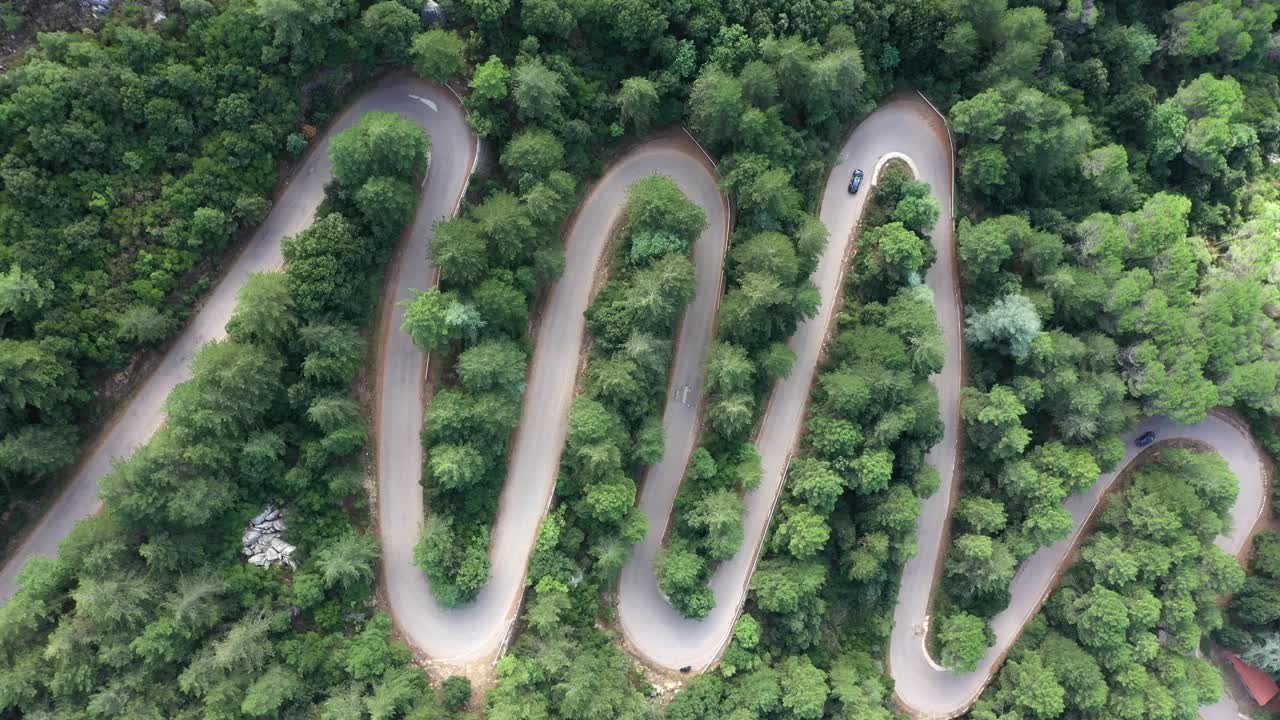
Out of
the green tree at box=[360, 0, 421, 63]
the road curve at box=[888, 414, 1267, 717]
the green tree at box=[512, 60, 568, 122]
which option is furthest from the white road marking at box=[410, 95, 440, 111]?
the road curve at box=[888, 414, 1267, 717]

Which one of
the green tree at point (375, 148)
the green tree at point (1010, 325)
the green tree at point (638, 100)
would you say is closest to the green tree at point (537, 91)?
the green tree at point (638, 100)

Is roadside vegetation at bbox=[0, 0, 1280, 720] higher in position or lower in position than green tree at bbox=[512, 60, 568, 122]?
lower

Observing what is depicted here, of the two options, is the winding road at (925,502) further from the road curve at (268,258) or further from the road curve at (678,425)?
the road curve at (268,258)

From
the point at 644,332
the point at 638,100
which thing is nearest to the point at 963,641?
the point at 644,332

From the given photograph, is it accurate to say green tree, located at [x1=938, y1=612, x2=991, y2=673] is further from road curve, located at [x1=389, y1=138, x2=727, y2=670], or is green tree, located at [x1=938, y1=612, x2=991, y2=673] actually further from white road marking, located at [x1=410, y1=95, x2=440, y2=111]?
white road marking, located at [x1=410, y1=95, x2=440, y2=111]

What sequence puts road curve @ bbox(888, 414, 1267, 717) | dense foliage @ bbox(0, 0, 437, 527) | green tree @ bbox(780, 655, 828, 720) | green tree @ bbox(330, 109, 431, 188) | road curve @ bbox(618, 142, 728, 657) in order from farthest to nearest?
road curve @ bbox(888, 414, 1267, 717), road curve @ bbox(618, 142, 728, 657), green tree @ bbox(780, 655, 828, 720), green tree @ bbox(330, 109, 431, 188), dense foliage @ bbox(0, 0, 437, 527)

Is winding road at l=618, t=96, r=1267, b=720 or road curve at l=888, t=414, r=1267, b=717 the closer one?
winding road at l=618, t=96, r=1267, b=720

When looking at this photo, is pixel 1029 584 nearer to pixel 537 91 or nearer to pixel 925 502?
pixel 925 502
